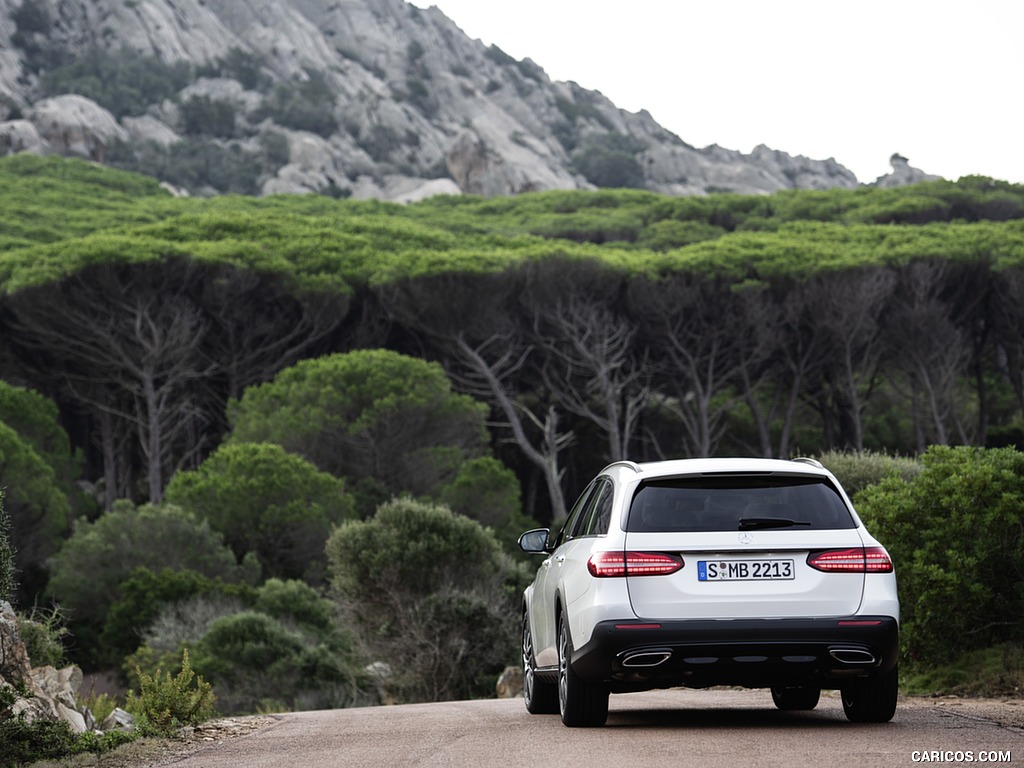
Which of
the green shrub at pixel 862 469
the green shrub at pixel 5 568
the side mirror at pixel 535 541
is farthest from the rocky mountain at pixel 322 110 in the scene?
the side mirror at pixel 535 541

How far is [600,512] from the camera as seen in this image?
312 inches

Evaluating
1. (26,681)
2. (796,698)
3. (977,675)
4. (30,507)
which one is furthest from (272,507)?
(796,698)

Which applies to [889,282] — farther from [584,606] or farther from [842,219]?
[584,606]

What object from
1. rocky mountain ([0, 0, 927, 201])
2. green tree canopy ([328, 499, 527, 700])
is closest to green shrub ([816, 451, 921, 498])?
green tree canopy ([328, 499, 527, 700])

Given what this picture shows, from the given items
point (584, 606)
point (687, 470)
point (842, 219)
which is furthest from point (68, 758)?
point (842, 219)

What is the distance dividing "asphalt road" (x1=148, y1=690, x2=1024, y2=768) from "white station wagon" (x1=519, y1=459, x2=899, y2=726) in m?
0.33

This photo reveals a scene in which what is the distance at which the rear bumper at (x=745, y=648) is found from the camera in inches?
278

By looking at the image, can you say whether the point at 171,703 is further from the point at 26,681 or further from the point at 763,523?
the point at 763,523

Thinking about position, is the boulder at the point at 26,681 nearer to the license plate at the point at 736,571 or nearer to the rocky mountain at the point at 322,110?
the license plate at the point at 736,571

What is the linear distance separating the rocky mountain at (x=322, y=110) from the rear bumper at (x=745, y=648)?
298 ft

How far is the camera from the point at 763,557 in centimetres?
713

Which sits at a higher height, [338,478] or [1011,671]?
[1011,671]

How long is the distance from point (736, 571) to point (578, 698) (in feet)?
4.24

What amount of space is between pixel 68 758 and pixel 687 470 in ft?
11.5
